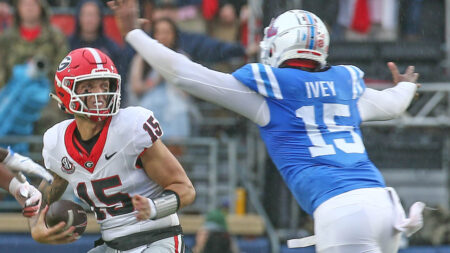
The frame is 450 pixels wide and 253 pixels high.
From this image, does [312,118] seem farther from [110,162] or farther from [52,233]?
[52,233]

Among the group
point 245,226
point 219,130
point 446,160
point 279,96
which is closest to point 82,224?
point 279,96

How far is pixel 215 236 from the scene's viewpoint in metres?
7.58

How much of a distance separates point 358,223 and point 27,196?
75.7 inches

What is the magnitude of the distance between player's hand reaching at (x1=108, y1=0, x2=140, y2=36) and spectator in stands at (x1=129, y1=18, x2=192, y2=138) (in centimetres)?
347

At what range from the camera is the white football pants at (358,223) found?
4188 mm

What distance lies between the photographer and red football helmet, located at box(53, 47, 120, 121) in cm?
463

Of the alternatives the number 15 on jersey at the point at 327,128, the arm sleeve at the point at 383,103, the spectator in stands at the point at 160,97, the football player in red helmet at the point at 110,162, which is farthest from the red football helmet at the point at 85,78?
the spectator in stands at the point at 160,97

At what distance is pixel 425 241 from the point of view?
28.1 ft

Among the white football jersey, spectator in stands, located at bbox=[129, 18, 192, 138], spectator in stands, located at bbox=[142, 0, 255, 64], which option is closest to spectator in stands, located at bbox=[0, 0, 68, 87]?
spectator in stands, located at bbox=[129, 18, 192, 138]

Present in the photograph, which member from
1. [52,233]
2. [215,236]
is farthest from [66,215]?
[215,236]

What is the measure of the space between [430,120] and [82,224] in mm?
4972

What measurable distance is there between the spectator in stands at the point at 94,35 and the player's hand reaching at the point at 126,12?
371cm

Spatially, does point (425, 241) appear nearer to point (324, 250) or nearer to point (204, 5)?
point (204, 5)

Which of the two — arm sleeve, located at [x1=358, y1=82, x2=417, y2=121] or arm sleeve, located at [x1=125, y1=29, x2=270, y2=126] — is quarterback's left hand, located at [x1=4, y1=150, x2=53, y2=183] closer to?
arm sleeve, located at [x1=125, y1=29, x2=270, y2=126]
